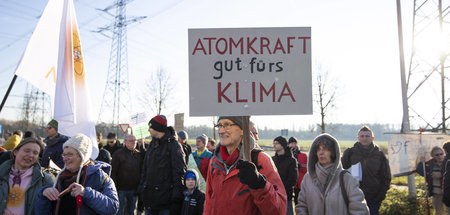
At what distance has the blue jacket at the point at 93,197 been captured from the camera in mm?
3166

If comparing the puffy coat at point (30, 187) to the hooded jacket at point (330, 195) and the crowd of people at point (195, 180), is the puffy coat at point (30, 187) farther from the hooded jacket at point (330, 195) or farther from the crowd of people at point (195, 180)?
the hooded jacket at point (330, 195)

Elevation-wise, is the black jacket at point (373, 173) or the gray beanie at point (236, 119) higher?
the gray beanie at point (236, 119)

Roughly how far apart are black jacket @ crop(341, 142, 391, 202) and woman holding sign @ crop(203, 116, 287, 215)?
3.77 metres

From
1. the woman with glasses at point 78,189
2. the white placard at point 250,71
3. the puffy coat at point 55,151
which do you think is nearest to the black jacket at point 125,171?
the puffy coat at point 55,151

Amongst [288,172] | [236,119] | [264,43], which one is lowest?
[288,172]

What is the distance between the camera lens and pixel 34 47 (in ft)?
15.0

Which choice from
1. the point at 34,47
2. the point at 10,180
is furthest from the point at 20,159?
the point at 34,47

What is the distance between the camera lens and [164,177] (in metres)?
5.24

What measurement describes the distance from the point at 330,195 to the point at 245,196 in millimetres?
1151

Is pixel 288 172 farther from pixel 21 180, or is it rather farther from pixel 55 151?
pixel 21 180

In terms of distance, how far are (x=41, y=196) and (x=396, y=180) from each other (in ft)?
52.6

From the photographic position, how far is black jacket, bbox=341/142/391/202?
596 centimetres

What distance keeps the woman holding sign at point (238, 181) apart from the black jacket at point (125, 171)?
14.9ft

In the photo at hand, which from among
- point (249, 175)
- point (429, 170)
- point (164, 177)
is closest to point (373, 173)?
point (429, 170)
